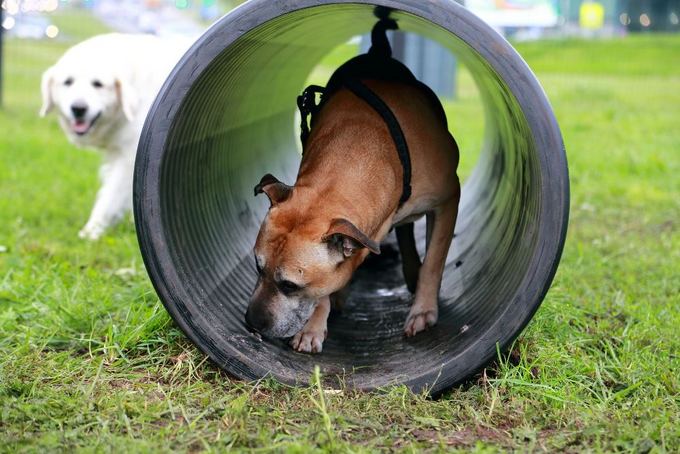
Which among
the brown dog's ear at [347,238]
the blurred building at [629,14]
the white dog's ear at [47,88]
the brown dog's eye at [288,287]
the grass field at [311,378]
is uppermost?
the blurred building at [629,14]

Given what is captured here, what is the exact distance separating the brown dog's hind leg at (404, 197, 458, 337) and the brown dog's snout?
0.81 meters

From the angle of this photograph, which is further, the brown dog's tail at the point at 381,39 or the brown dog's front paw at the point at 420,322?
the brown dog's tail at the point at 381,39

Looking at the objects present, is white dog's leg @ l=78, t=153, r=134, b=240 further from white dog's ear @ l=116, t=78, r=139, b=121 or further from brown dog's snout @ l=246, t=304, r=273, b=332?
brown dog's snout @ l=246, t=304, r=273, b=332

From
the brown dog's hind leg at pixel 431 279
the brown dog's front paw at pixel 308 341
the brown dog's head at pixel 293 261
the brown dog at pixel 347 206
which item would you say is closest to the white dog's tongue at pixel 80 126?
the brown dog at pixel 347 206

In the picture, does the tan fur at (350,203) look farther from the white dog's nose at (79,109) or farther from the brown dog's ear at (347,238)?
the white dog's nose at (79,109)

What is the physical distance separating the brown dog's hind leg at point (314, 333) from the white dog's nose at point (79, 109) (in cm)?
339

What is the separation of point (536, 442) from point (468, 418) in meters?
0.32

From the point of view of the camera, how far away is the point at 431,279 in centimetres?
429

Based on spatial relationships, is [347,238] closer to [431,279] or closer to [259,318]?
[259,318]

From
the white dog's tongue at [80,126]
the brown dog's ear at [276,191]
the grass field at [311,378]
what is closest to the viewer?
the grass field at [311,378]

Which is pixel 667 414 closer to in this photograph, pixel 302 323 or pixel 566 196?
pixel 566 196

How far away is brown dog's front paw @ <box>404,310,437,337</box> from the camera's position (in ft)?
14.0

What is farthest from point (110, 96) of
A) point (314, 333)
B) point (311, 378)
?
point (311, 378)

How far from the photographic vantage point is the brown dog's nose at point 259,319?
3.81 meters
